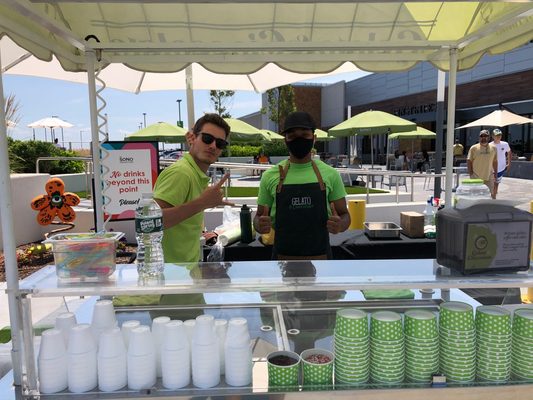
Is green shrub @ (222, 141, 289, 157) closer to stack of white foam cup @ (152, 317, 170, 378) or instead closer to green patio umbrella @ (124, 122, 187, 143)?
green patio umbrella @ (124, 122, 187, 143)

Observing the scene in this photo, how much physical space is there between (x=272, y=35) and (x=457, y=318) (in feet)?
7.63

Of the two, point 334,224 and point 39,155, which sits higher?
point 39,155

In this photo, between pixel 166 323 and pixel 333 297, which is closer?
pixel 166 323

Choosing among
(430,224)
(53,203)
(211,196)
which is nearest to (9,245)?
(211,196)

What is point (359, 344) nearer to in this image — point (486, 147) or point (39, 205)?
point (39, 205)

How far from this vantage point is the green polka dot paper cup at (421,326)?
54.7 inches

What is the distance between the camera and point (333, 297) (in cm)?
198

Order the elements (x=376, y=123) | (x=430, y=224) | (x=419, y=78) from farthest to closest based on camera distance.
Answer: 1. (x=419, y=78)
2. (x=376, y=123)
3. (x=430, y=224)

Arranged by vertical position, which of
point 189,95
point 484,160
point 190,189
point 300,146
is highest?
point 189,95

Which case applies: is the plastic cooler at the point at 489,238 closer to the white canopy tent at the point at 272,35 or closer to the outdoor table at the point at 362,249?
the white canopy tent at the point at 272,35

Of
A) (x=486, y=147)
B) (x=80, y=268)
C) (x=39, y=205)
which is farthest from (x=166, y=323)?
(x=486, y=147)

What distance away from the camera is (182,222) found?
89.9 inches

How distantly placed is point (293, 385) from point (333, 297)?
670mm

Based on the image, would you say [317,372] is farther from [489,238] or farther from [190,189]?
[190,189]
